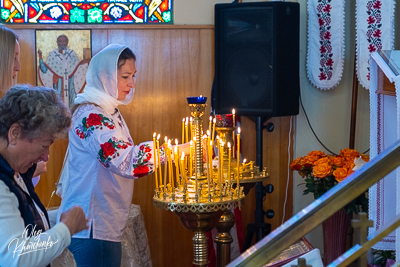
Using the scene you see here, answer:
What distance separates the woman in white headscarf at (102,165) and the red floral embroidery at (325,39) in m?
1.55

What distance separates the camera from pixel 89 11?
140 inches

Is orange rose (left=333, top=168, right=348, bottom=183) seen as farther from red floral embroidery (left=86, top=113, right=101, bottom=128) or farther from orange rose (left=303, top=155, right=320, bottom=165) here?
red floral embroidery (left=86, top=113, right=101, bottom=128)

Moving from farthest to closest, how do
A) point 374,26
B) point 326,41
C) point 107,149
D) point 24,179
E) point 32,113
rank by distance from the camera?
1. point 326,41
2. point 374,26
3. point 107,149
4. point 24,179
5. point 32,113

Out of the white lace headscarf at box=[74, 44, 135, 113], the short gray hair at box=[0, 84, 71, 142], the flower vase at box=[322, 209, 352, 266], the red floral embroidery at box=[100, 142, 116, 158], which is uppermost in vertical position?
the white lace headscarf at box=[74, 44, 135, 113]

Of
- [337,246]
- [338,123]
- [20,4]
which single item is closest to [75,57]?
[20,4]

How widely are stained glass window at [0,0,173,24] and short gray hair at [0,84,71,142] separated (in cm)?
217

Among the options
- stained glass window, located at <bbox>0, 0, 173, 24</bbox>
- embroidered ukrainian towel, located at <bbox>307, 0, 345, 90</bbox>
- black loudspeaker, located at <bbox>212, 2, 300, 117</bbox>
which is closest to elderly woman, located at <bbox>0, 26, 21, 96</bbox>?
black loudspeaker, located at <bbox>212, 2, 300, 117</bbox>

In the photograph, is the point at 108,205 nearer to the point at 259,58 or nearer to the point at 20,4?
the point at 259,58

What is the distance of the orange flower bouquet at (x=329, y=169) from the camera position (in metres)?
2.76

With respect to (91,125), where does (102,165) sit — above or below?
A: below

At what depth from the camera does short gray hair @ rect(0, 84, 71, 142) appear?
1389mm

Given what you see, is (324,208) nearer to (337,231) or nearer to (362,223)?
(362,223)

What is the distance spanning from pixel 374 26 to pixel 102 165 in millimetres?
1937

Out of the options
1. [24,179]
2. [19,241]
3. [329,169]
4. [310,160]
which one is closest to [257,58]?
[310,160]
